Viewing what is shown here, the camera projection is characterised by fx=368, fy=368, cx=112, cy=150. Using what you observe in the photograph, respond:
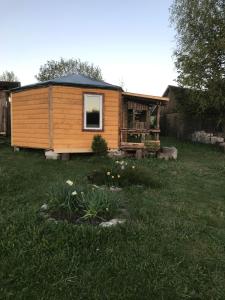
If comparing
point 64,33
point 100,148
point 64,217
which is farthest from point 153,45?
point 64,217

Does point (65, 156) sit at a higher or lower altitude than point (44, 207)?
higher

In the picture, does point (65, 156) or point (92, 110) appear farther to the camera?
point (92, 110)

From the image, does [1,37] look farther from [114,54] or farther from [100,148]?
[100,148]

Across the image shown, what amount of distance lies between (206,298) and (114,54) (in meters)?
17.4

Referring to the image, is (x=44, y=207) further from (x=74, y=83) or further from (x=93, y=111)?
(x=93, y=111)

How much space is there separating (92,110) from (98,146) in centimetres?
151

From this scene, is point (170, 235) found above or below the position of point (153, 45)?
below

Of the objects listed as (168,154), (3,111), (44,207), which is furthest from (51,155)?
(3,111)

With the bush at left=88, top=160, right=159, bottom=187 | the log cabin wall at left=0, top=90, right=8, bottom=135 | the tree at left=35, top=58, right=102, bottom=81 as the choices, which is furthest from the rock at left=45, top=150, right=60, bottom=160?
the tree at left=35, top=58, right=102, bottom=81

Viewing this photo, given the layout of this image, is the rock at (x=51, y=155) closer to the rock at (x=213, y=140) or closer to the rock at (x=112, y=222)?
the rock at (x=112, y=222)

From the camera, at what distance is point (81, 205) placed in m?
6.18

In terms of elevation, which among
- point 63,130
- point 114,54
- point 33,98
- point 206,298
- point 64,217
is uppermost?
point 114,54

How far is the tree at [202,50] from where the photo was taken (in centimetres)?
2147

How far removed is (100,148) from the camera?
14547 mm
